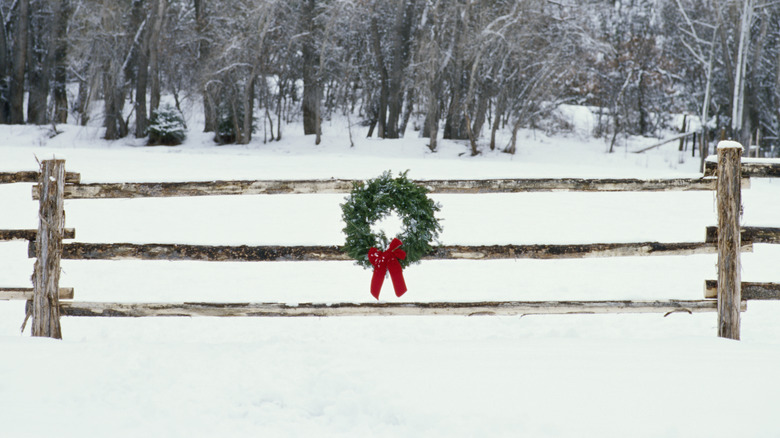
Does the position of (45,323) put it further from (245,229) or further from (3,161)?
(3,161)

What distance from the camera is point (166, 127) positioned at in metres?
25.4

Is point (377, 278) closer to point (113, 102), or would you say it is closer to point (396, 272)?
point (396, 272)

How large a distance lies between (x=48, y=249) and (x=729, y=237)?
5.08 meters

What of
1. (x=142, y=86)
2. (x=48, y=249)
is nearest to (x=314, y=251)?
(x=48, y=249)

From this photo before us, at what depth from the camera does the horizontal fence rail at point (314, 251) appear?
4.79 meters

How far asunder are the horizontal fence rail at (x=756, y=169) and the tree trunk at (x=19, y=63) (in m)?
29.6

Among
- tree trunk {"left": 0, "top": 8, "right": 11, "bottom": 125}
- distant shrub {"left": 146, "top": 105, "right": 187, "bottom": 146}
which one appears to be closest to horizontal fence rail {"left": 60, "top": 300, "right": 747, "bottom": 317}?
distant shrub {"left": 146, "top": 105, "right": 187, "bottom": 146}

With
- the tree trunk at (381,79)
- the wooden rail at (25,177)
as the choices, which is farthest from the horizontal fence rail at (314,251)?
the tree trunk at (381,79)

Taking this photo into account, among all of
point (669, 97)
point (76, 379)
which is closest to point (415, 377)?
point (76, 379)

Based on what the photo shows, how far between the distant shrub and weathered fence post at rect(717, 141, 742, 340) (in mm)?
23950

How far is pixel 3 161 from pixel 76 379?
14.3 meters

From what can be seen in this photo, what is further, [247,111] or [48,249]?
[247,111]

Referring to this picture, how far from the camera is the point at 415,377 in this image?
3.86 m

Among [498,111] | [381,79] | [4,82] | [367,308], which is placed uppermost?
[381,79]
